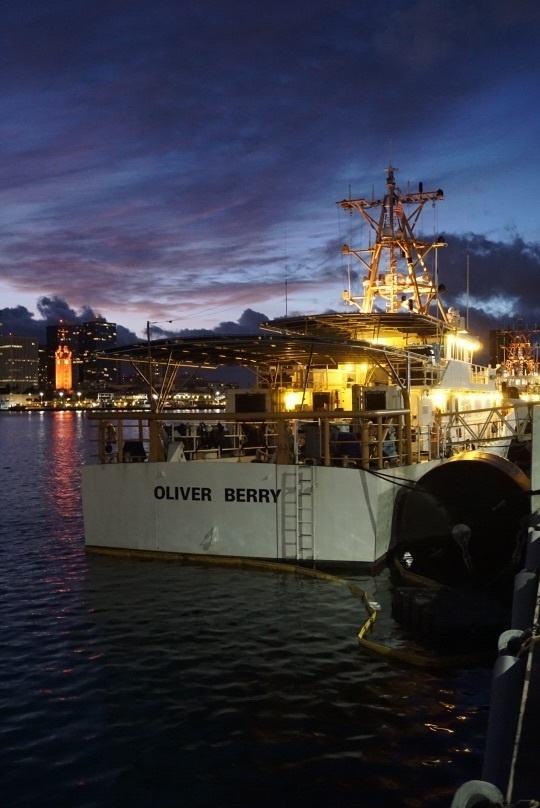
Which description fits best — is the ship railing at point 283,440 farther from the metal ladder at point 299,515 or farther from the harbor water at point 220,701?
the harbor water at point 220,701

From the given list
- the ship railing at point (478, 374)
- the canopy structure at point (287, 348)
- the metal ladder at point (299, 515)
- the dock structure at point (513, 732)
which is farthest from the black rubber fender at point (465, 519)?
the ship railing at point (478, 374)

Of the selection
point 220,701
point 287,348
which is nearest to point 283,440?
point 287,348

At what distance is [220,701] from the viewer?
35.3 feet

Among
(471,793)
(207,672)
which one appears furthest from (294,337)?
(471,793)

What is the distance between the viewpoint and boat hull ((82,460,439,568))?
687 inches

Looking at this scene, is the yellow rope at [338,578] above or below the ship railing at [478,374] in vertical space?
below

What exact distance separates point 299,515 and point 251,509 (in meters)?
1.24

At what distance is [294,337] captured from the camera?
1831 cm

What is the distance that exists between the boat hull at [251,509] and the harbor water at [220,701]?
0.88 meters

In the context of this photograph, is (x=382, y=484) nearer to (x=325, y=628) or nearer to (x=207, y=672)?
(x=325, y=628)

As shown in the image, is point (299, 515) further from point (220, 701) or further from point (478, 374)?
point (478, 374)

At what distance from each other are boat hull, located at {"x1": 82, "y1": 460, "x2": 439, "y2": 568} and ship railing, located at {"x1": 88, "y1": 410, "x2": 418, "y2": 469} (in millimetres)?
610

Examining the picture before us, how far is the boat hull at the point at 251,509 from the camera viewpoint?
Result: 57.3 feet

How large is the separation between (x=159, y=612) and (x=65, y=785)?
21.8 feet
